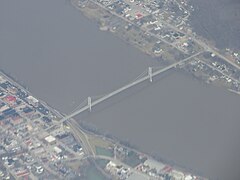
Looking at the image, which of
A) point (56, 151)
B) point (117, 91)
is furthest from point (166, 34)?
point (56, 151)

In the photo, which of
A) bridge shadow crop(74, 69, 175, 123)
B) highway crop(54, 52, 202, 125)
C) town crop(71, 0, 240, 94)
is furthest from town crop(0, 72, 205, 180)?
town crop(71, 0, 240, 94)

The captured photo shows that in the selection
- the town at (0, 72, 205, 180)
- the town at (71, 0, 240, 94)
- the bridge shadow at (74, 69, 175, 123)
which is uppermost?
the town at (71, 0, 240, 94)

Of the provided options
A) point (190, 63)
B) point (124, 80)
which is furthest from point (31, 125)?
point (190, 63)

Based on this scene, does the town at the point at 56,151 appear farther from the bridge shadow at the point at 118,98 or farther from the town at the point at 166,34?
the town at the point at 166,34

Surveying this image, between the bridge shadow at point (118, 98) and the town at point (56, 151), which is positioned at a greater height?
the bridge shadow at point (118, 98)

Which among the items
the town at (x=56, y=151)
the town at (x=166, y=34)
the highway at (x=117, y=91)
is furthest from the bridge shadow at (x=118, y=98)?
the town at (x=166, y=34)

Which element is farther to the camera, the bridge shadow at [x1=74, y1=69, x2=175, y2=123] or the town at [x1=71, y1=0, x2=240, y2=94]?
the town at [x1=71, y1=0, x2=240, y2=94]

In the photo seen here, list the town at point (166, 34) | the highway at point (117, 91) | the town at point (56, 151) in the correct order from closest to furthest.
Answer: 1. the town at point (56, 151)
2. the highway at point (117, 91)
3. the town at point (166, 34)

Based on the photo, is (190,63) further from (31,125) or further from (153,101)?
(31,125)

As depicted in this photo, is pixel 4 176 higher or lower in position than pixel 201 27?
lower

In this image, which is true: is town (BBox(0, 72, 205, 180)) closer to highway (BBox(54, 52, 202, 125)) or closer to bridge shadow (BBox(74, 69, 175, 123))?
highway (BBox(54, 52, 202, 125))

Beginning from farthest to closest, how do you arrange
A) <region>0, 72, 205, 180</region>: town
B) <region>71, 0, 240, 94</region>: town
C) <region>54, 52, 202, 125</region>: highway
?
1. <region>71, 0, 240, 94</region>: town
2. <region>54, 52, 202, 125</region>: highway
3. <region>0, 72, 205, 180</region>: town
